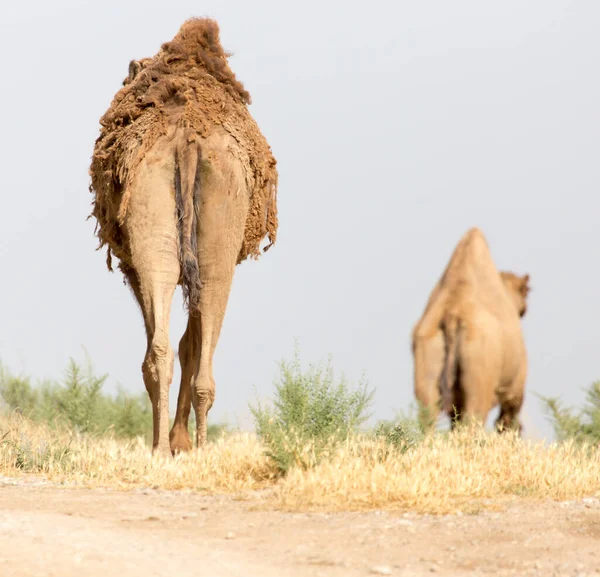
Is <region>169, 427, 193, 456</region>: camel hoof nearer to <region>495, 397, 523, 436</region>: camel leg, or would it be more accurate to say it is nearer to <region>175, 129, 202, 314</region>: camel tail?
<region>175, 129, 202, 314</region>: camel tail

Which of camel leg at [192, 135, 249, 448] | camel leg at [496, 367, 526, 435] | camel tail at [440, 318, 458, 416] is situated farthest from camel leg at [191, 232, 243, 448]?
camel leg at [496, 367, 526, 435]

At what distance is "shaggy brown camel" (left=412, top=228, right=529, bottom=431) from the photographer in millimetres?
10375

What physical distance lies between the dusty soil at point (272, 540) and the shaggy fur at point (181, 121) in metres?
3.19

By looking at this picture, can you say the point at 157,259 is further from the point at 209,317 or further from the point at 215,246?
the point at 209,317

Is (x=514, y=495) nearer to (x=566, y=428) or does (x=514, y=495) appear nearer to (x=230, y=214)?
(x=230, y=214)

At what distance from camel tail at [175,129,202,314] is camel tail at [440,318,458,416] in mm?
2420

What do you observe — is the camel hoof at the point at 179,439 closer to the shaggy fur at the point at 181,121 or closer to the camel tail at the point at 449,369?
the shaggy fur at the point at 181,121

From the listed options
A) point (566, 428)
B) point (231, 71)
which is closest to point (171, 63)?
point (231, 71)

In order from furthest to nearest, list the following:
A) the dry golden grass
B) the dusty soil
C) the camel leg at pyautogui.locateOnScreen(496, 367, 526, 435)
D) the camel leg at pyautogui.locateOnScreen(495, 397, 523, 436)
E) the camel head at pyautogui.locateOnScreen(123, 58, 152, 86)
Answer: the camel leg at pyautogui.locateOnScreen(495, 397, 523, 436), the camel leg at pyautogui.locateOnScreen(496, 367, 526, 435), the camel head at pyautogui.locateOnScreen(123, 58, 152, 86), the dry golden grass, the dusty soil

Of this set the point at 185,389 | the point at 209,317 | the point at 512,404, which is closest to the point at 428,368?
the point at 512,404

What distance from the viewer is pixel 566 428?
42.0 ft

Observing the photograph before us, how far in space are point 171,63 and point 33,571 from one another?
6218mm

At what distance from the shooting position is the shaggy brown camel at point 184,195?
9.54 m

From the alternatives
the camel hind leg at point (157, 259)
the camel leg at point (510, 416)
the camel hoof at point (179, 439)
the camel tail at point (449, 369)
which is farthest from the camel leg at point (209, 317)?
the camel leg at point (510, 416)
